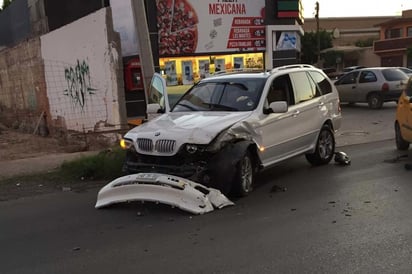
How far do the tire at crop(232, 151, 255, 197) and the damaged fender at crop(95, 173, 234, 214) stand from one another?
0.32m

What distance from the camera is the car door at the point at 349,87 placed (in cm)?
2128

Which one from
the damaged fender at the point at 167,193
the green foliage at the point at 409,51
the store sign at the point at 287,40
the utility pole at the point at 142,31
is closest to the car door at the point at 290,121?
the damaged fender at the point at 167,193

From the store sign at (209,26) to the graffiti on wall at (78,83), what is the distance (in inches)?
127

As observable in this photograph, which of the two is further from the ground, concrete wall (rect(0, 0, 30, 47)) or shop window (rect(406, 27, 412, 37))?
concrete wall (rect(0, 0, 30, 47))

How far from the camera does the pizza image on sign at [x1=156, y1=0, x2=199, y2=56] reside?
680 inches

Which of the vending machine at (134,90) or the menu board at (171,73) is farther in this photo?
the menu board at (171,73)

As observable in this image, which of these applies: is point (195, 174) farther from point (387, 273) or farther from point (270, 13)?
point (270, 13)

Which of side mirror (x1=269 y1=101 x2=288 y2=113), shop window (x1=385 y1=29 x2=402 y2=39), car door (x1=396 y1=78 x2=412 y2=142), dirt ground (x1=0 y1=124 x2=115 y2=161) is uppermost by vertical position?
shop window (x1=385 y1=29 x2=402 y2=39)

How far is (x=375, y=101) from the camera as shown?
20.3 m

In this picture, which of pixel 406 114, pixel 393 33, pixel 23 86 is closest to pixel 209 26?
pixel 23 86

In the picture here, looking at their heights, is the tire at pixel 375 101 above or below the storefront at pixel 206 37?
below

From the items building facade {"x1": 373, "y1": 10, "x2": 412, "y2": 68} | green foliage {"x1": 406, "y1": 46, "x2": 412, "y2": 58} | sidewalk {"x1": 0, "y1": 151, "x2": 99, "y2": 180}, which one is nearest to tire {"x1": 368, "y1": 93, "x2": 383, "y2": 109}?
sidewalk {"x1": 0, "y1": 151, "x2": 99, "y2": 180}

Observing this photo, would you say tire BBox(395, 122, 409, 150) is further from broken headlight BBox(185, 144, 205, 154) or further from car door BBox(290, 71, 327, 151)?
broken headlight BBox(185, 144, 205, 154)

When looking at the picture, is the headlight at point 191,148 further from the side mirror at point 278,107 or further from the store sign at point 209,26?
the store sign at point 209,26
